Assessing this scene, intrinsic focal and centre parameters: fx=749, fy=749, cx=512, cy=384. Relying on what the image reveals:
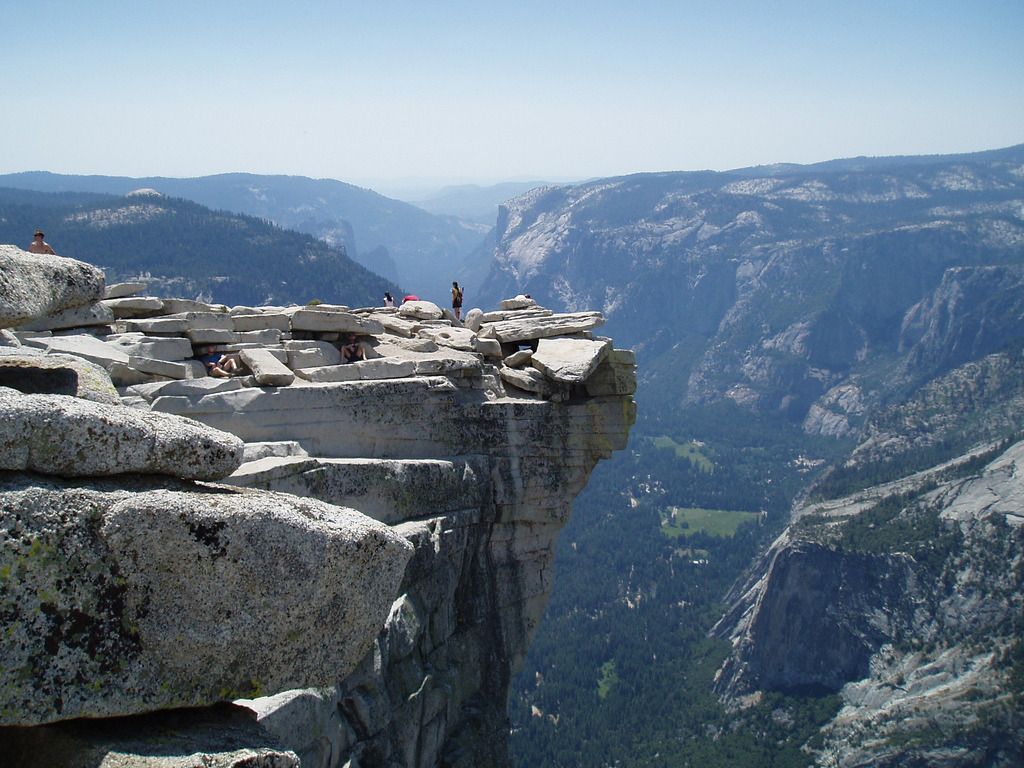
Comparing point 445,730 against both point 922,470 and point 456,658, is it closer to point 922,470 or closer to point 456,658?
point 456,658

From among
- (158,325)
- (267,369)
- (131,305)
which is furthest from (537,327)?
(131,305)

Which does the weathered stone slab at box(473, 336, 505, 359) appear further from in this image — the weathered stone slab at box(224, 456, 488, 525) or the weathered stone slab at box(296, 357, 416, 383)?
the weathered stone slab at box(224, 456, 488, 525)

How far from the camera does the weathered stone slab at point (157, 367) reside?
19672 millimetres

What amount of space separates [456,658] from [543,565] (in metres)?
4.73

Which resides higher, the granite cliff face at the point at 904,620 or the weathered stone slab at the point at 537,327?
the weathered stone slab at the point at 537,327

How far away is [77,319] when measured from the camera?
70.0 feet

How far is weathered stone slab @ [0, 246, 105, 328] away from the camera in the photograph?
25.7 feet

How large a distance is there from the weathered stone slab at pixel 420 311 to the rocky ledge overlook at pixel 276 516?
0.13 meters

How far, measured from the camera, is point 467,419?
901 inches

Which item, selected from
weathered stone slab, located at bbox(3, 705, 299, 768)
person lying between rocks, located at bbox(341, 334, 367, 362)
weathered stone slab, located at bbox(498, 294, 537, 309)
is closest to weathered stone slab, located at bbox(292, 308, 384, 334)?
person lying between rocks, located at bbox(341, 334, 367, 362)

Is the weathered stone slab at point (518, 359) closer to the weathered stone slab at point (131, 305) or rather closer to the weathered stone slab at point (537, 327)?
the weathered stone slab at point (537, 327)

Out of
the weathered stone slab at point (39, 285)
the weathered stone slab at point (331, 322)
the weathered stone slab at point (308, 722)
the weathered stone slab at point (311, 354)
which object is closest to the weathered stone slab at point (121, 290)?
the weathered stone slab at point (331, 322)

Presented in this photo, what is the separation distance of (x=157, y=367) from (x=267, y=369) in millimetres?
2952

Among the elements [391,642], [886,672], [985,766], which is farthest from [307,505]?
[886,672]
